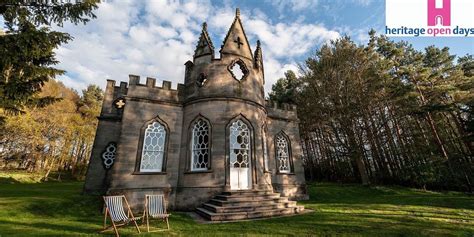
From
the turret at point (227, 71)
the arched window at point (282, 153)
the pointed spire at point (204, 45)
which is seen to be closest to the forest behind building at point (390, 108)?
the arched window at point (282, 153)

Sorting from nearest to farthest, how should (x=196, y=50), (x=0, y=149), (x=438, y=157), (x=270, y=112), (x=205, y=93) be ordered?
(x=205, y=93), (x=196, y=50), (x=270, y=112), (x=438, y=157), (x=0, y=149)

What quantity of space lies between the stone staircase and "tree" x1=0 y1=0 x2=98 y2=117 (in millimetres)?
8964

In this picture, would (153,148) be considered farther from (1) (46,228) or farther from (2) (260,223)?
(2) (260,223)

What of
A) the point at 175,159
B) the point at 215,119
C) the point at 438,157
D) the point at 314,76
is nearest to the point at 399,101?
the point at 438,157

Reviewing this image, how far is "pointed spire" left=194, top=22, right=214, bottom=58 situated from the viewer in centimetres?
1466

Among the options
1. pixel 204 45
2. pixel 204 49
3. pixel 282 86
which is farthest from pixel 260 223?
pixel 282 86

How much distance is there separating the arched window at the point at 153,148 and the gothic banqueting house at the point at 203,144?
52 mm

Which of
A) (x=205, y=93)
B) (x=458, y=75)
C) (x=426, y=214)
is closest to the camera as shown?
(x=426, y=214)

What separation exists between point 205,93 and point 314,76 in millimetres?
14627

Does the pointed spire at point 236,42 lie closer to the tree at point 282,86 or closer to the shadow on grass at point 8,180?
the tree at point 282,86

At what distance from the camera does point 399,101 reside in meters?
22.8

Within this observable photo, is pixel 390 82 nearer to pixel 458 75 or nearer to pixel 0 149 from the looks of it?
pixel 458 75

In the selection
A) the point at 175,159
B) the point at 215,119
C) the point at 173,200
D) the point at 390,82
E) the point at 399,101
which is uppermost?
the point at 390,82

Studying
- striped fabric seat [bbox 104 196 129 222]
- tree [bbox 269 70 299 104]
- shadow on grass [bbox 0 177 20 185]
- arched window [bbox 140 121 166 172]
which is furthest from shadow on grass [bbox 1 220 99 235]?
tree [bbox 269 70 299 104]
